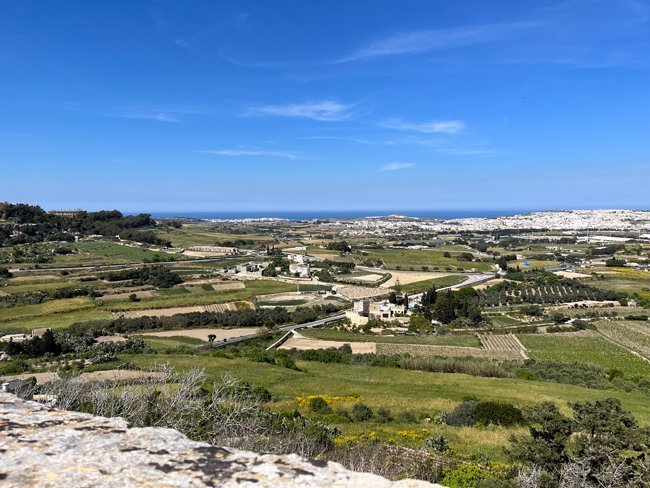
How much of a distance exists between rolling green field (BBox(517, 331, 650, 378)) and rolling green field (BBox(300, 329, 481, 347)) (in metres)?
5.96

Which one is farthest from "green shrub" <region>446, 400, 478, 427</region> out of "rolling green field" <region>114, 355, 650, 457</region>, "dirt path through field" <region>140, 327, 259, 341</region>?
"dirt path through field" <region>140, 327, 259, 341</region>

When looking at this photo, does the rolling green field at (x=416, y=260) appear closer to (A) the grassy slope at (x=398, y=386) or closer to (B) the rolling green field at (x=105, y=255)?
(B) the rolling green field at (x=105, y=255)

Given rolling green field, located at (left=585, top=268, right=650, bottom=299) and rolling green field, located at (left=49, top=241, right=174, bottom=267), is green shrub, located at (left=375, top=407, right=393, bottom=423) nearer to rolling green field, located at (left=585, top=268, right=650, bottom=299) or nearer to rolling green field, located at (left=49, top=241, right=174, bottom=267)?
rolling green field, located at (left=585, top=268, right=650, bottom=299)

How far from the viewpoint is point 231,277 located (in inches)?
3221

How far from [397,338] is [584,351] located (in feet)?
59.6

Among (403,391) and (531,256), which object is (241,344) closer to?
(403,391)

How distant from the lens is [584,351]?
4225 centimetres

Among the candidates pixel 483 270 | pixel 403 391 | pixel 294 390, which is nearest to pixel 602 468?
pixel 403 391

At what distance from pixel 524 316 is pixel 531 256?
68.2m

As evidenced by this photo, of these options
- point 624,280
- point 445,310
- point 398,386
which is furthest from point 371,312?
point 624,280

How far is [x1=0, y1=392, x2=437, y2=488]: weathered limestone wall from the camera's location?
3.20 meters

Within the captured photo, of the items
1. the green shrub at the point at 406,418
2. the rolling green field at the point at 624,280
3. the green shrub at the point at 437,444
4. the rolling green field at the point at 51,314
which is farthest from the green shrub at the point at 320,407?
the rolling green field at the point at 624,280

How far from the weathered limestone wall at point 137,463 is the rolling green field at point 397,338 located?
140ft

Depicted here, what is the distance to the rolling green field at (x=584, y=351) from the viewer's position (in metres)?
37.5
